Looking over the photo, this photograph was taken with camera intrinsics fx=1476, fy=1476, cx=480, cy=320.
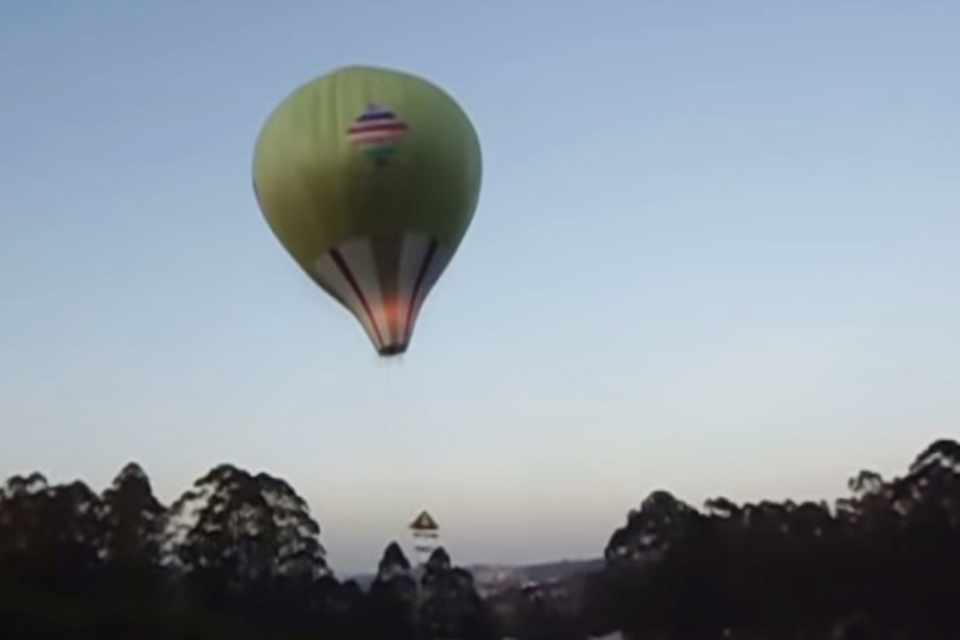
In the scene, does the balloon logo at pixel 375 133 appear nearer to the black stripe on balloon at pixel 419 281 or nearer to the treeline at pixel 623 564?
the black stripe on balloon at pixel 419 281

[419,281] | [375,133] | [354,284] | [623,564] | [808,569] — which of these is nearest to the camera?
[375,133]

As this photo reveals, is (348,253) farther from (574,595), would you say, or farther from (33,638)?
(574,595)

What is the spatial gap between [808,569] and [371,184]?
35392mm

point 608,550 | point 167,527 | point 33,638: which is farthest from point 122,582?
point 608,550

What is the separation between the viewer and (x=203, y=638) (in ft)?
102

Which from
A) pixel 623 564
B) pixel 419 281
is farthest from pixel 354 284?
pixel 623 564

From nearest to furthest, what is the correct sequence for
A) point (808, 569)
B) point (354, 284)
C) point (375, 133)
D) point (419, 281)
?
point (375, 133) < point (354, 284) < point (419, 281) < point (808, 569)

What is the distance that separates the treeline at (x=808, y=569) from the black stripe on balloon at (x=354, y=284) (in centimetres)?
2466

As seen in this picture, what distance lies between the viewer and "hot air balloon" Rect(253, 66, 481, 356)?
21781 mm

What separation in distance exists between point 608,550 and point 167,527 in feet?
68.2

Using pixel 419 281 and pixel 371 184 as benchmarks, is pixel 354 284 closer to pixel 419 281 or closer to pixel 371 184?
pixel 419 281

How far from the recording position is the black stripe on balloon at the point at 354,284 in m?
22.6

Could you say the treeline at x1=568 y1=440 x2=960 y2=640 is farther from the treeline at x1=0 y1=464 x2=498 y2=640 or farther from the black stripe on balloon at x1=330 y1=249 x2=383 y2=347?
the black stripe on balloon at x1=330 y1=249 x2=383 y2=347

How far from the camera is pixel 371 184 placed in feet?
71.7
